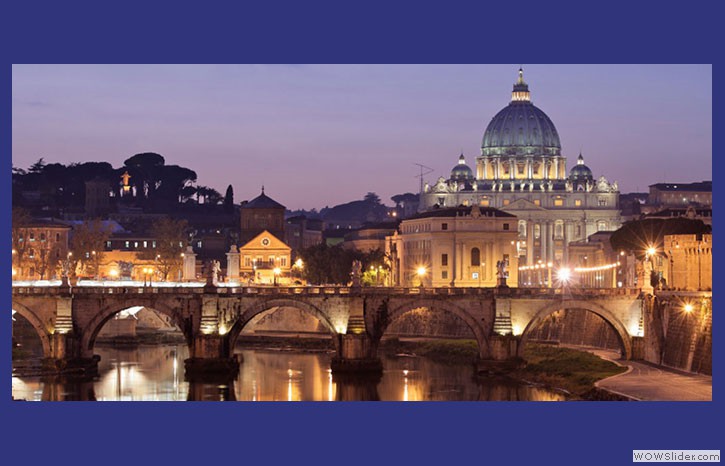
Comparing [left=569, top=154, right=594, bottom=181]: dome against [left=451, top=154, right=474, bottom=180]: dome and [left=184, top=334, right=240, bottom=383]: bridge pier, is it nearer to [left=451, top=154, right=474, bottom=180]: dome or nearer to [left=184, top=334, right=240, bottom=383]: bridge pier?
[left=451, top=154, right=474, bottom=180]: dome

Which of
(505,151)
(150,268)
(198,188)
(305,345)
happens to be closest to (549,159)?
(505,151)

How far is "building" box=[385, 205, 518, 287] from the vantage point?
11569cm

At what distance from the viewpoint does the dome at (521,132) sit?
577ft

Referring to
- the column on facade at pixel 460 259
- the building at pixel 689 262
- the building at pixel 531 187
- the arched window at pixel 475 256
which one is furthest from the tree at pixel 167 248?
the building at pixel 689 262

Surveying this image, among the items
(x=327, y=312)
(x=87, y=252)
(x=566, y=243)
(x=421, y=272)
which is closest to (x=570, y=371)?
(x=327, y=312)

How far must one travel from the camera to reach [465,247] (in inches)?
4572

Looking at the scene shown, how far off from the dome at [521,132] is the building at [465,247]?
184ft

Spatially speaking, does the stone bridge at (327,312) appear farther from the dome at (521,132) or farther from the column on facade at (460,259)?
the dome at (521,132)

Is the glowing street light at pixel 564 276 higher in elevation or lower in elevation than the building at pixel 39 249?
lower

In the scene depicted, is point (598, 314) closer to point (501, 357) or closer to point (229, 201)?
point (501, 357)

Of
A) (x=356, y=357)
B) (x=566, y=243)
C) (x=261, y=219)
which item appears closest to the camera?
(x=356, y=357)

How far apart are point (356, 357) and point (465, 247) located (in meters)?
47.7

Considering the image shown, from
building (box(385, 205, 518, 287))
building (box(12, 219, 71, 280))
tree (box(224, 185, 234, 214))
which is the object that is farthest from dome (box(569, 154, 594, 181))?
building (box(12, 219, 71, 280))

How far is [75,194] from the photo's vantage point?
16438 cm
